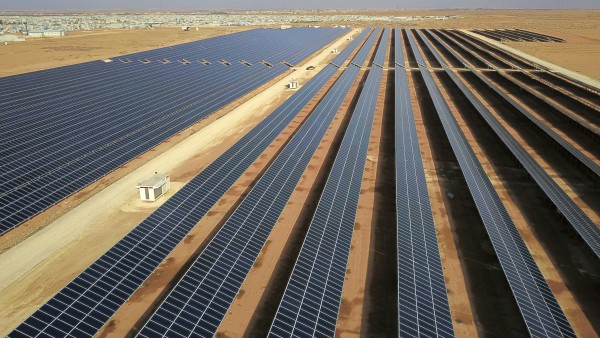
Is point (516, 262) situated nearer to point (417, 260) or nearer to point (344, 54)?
point (417, 260)

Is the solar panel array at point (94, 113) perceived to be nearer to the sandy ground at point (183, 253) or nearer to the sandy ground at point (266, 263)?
the sandy ground at point (183, 253)

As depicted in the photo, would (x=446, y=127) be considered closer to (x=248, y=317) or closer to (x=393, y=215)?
(x=393, y=215)

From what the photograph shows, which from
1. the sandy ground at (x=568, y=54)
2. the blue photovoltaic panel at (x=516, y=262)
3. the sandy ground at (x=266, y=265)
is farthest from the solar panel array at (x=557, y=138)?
the sandy ground at (x=266, y=265)

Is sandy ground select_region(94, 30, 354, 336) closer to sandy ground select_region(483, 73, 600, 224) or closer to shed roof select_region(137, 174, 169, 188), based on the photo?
shed roof select_region(137, 174, 169, 188)

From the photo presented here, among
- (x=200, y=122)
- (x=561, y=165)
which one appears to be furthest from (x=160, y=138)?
(x=561, y=165)

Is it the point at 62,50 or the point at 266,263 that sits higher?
the point at 62,50

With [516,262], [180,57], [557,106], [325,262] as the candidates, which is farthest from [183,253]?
[180,57]

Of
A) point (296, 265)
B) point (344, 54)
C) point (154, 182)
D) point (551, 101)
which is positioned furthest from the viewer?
point (344, 54)
